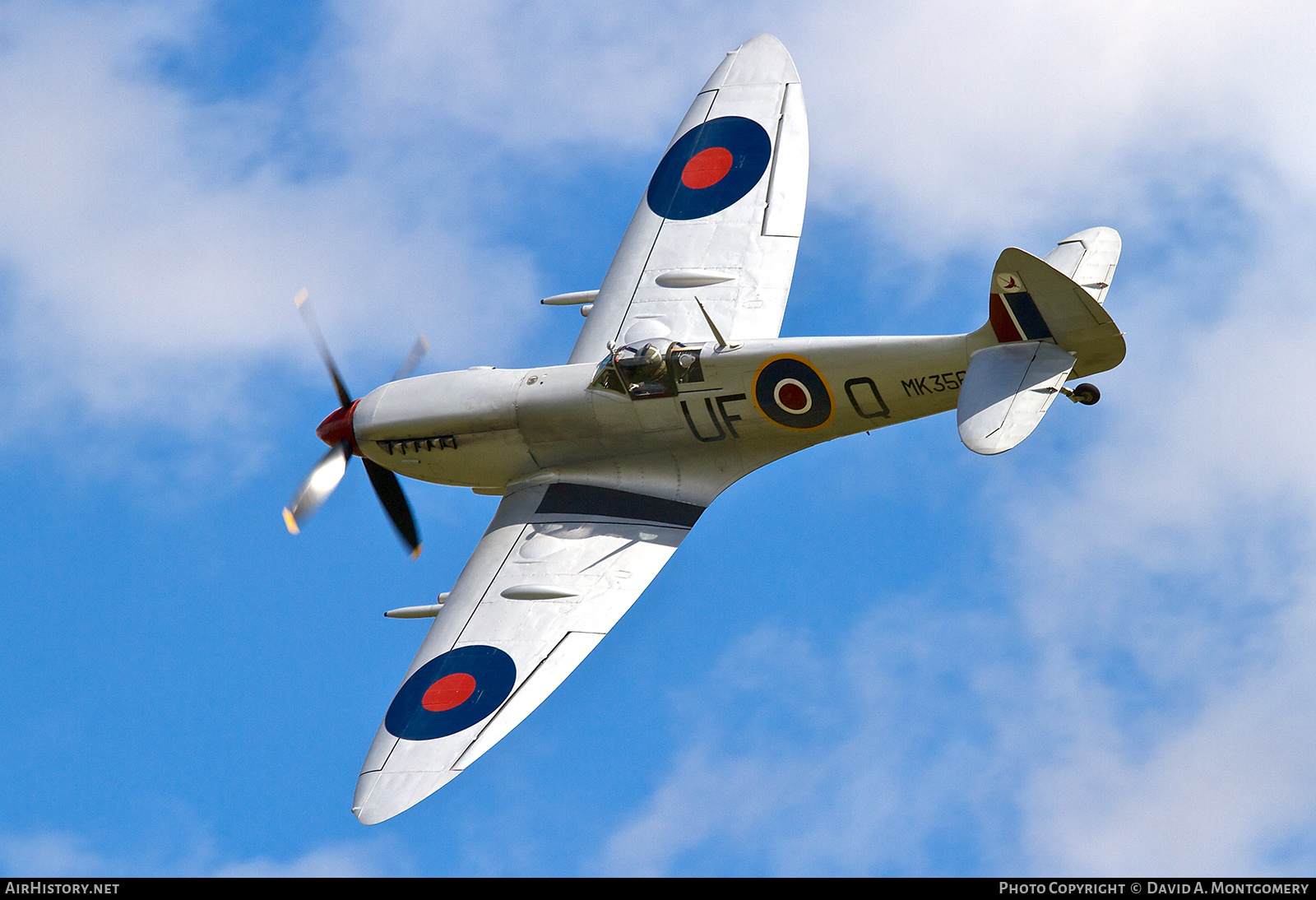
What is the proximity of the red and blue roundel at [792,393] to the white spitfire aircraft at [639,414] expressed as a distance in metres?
0.03

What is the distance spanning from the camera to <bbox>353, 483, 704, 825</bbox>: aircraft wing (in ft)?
56.6

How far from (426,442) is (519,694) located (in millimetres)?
4114

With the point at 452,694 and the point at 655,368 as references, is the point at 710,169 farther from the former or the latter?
the point at 452,694

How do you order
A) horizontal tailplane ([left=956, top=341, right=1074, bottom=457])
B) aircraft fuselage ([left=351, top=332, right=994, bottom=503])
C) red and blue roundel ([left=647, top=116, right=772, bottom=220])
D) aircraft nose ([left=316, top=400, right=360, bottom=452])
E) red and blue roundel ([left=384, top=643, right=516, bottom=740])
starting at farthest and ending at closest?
red and blue roundel ([left=647, top=116, right=772, bottom=220])
aircraft nose ([left=316, top=400, right=360, bottom=452])
aircraft fuselage ([left=351, top=332, right=994, bottom=503])
red and blue roundel ([left=384, top=643, right=516, bottom=740])
horizontal tailplane ([left=956, top=341, right=1074, bottom=457])

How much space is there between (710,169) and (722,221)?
1165 millimetres

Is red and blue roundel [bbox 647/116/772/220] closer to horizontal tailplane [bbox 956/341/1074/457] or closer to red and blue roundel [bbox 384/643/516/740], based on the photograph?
horizontal tailplane [bbox 956/341/1074/457]

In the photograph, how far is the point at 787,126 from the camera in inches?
923

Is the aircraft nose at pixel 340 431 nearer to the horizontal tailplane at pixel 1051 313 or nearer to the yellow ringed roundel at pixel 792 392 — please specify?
the yellow ringed roundel at pixel 792 392

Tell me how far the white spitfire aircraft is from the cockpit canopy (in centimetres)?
2

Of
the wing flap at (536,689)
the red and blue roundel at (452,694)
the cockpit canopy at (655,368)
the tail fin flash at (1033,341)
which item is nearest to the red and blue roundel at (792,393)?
the cockpit canopy at (655,368)

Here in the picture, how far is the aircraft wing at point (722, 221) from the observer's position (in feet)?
69.7

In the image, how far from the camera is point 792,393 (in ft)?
62.5

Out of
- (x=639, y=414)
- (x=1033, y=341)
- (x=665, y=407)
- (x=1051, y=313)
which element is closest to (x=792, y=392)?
(x=665, y=407)

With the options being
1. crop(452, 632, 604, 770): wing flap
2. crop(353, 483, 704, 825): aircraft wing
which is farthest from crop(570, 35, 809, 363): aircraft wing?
crop(452, 632, 604, 770): wing flap
